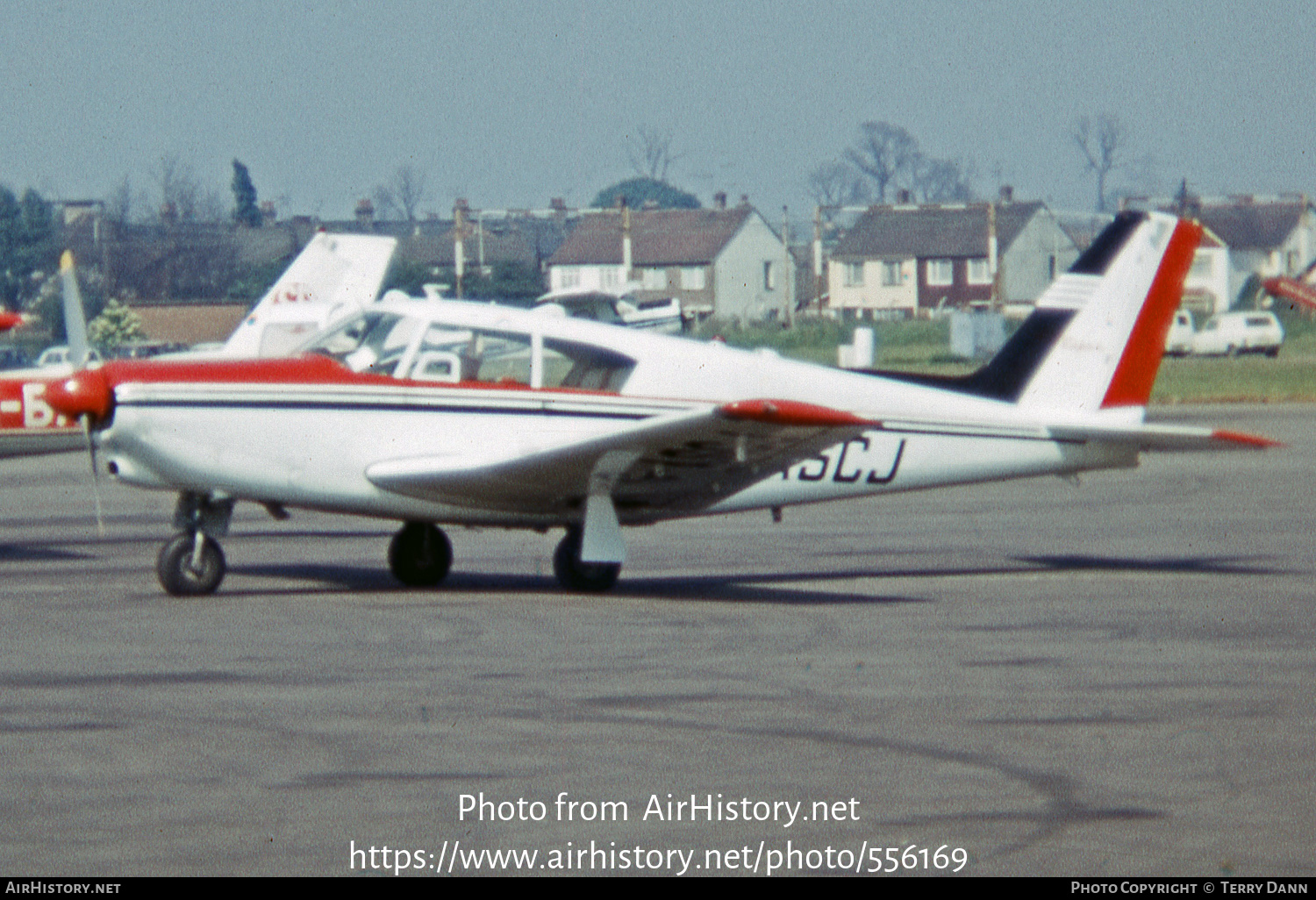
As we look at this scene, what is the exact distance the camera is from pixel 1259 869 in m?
5.23

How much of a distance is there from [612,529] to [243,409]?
2.32 m

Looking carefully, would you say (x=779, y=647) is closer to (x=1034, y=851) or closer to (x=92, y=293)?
(x=1034, y=851)

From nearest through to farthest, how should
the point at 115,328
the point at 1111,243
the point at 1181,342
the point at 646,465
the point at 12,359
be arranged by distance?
the point at 646,465
the point at 1111,243
the point at 12,359
the point at 115,328
the point at 1181,342

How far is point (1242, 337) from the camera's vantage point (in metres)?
65.4

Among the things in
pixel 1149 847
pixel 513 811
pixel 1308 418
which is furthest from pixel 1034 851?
pixel 1308 418

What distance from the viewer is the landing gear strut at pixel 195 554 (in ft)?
36.7

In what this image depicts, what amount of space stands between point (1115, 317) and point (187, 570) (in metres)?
6.37

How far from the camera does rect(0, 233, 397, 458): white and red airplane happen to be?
1485cm

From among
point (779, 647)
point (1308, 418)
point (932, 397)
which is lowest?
point (1308, 418)

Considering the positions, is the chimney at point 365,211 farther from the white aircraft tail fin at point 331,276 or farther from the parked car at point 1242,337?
the white aircraft tail fin at point 331,276

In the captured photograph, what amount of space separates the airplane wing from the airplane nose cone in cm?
156

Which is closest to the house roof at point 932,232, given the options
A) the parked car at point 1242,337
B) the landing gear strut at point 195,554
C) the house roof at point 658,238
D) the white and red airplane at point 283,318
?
the house roof at point 658,238

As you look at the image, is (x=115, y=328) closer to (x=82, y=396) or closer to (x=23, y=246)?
(x=23, y=246)

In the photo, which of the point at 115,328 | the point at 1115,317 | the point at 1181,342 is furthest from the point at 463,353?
the point at 1181,342
